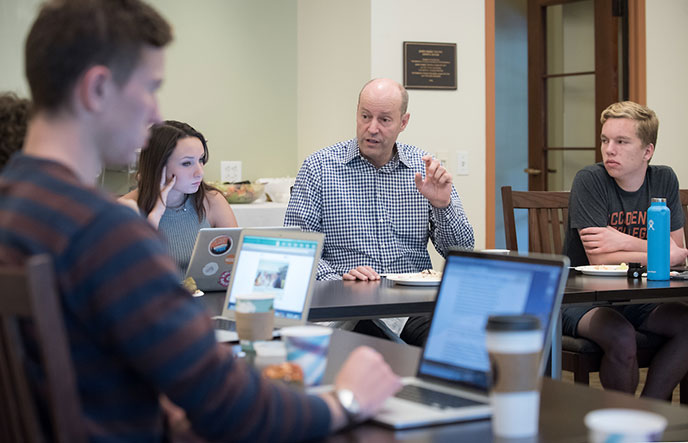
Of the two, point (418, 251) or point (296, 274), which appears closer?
point (296, 274)

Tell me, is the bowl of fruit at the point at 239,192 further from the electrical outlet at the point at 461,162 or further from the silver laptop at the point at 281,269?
the silver laptop at the point at 281,269

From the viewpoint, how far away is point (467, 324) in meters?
1.32

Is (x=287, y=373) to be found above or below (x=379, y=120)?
below

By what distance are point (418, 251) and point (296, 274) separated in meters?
1.51

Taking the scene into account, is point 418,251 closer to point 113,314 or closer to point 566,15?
point 113,314

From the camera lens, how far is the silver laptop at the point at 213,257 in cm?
239

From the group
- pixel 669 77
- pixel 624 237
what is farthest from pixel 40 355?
pixel 669 77

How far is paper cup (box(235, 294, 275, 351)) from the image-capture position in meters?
1.62

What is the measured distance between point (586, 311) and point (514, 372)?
1.88 metres

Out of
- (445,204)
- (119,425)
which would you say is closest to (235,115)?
(445,204)

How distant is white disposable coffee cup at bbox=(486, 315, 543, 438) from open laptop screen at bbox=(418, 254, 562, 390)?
0.14 m

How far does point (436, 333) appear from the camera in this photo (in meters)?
1.36

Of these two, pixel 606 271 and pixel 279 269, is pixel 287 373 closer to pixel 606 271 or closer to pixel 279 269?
pixel 279 269

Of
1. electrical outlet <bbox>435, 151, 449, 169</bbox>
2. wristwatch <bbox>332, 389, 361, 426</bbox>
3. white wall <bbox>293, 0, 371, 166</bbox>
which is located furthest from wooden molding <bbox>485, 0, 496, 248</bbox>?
wristwatch <bbox>332, 389, 361, 426</bbox>
